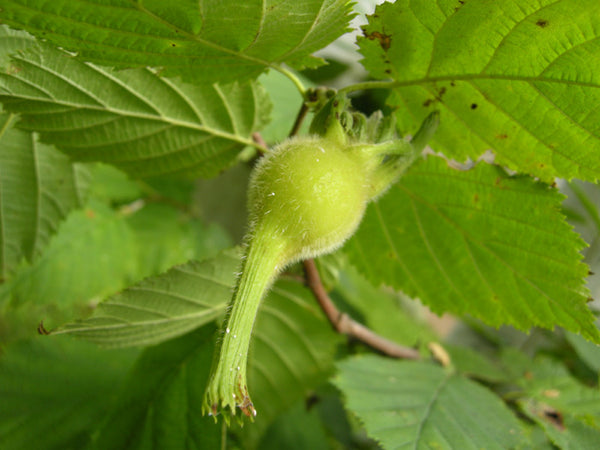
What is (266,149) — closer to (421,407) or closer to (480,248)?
(480,248)

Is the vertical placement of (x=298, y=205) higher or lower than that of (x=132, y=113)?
higher

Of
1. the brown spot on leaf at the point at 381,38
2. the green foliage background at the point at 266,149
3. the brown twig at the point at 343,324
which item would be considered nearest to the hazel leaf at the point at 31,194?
the green foliage background at the point at 266,149

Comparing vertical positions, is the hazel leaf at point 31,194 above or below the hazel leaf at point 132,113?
below

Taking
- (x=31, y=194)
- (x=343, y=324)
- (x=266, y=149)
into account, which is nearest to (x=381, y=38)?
(x=266, y=149)

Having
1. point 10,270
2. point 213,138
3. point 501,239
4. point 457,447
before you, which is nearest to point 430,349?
point 457,447

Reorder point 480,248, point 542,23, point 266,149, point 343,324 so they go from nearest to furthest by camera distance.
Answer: point 542,23, point 480,248, point 266,149, point 343,324

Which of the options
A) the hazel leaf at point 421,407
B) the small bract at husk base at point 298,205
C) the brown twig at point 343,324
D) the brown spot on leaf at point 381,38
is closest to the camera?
the small bract at husk base at point 298,205

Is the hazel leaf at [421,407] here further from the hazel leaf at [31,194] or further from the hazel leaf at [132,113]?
the hazel leaf at [31,194]

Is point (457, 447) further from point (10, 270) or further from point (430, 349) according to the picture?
point (10, 270)
